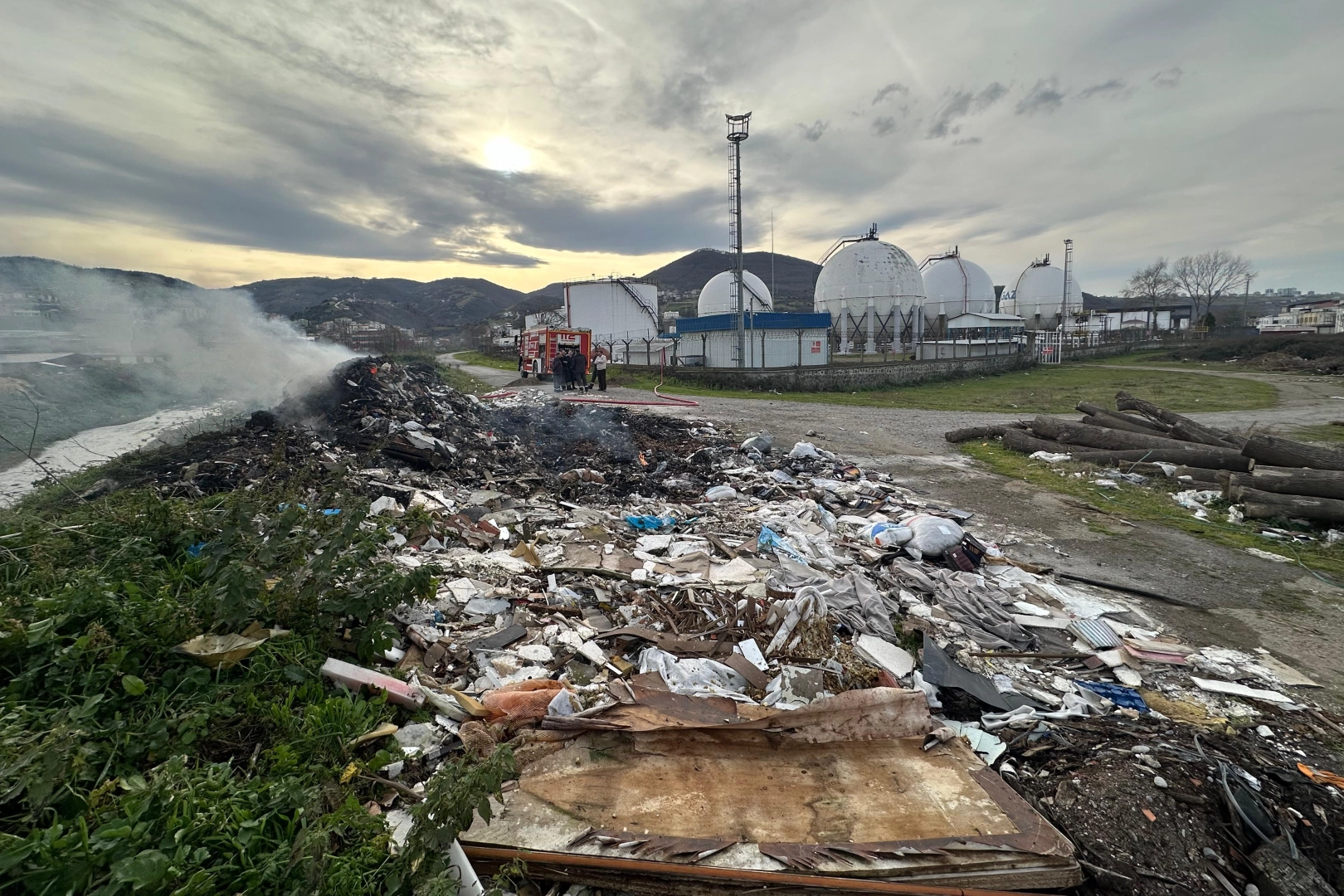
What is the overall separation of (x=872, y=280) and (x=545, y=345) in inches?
895

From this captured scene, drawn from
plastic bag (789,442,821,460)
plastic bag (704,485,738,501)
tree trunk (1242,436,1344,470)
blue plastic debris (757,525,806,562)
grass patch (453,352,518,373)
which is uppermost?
grass patch (453,352,518,373)

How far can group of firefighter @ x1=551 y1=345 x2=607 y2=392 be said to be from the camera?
63.6 ft

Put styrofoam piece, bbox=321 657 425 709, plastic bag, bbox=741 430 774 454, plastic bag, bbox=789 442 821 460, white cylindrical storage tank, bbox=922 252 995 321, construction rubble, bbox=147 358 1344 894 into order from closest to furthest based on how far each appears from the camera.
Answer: construction rubble, bbox=147 358 1344 894 < styrofoam piece, bbox=321 657 425 709 < plastic bag, bbox=789 442 821 460 < plastic bag, bbox=741 430 774 454 < white cylindrical storage tank, bbox=922 252 995 321

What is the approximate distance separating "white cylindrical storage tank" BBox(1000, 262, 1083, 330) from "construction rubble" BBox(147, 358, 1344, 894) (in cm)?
5007

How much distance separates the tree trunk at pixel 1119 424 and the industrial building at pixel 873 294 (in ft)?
→ 80.0

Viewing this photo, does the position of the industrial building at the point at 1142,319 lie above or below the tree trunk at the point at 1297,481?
above

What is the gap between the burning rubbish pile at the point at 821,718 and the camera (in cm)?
230

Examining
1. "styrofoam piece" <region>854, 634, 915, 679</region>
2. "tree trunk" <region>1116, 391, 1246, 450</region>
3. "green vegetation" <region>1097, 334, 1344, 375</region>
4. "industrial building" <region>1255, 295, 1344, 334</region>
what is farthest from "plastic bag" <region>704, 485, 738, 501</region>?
"industrial building" <region>1255, 295, 1344, 334</region>

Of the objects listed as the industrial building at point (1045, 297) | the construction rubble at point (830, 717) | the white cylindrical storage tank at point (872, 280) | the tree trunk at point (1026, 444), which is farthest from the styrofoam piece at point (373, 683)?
the industrial building at point (1045, 297)

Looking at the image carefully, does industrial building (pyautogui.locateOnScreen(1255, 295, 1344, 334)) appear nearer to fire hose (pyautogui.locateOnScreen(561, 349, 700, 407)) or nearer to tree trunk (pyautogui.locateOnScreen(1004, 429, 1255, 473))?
tree trunk (pyautogui.locateOnScreen(1004, 429, 1255, 473))

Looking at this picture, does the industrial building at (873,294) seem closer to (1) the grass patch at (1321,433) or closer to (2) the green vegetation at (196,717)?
(1) the grass patch at (1321,433)

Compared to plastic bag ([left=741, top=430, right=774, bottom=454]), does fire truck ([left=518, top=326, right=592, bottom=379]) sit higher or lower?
higher

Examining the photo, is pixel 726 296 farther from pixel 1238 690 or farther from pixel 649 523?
pixel 1238 690

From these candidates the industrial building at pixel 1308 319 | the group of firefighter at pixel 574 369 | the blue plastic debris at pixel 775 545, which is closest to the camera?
the blue plastic debris at pixel 775 545
